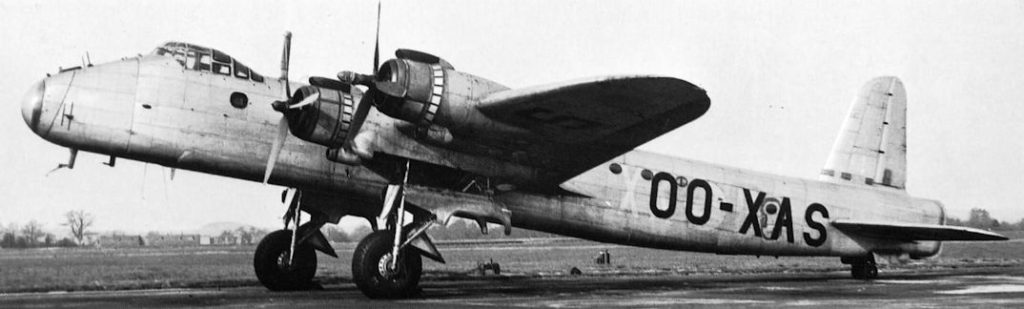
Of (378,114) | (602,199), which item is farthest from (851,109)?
(378,114)

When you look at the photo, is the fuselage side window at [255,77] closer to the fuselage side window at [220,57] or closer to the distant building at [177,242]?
the fuselage side window at [220,57]

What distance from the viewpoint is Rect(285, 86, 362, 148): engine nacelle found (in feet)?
38.0

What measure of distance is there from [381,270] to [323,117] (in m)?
2.14

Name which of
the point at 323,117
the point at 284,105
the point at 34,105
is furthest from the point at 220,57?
the point at 34,105

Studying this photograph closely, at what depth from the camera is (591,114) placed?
37.4ft

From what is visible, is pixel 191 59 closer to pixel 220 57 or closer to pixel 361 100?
pixel 220 57

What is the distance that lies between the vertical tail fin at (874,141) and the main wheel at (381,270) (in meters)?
9.88

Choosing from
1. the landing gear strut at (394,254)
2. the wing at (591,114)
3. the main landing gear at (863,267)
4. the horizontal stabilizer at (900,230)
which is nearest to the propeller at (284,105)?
the landing gear strut at (394,254)

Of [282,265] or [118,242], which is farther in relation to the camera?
[118,242]

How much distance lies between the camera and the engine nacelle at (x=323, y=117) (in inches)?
456

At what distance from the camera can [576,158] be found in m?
12.7

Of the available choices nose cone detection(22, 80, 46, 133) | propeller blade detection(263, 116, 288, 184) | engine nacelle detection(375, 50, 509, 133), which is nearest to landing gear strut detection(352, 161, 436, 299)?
engine nacelle detection(375, 50, 509, 133)

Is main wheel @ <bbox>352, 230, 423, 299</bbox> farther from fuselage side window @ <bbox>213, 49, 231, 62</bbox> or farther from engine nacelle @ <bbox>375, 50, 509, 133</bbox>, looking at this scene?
fuselage side window @ <bbox>213, 49, 231, 62</bbox>

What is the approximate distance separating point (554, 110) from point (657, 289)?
13.6ft
